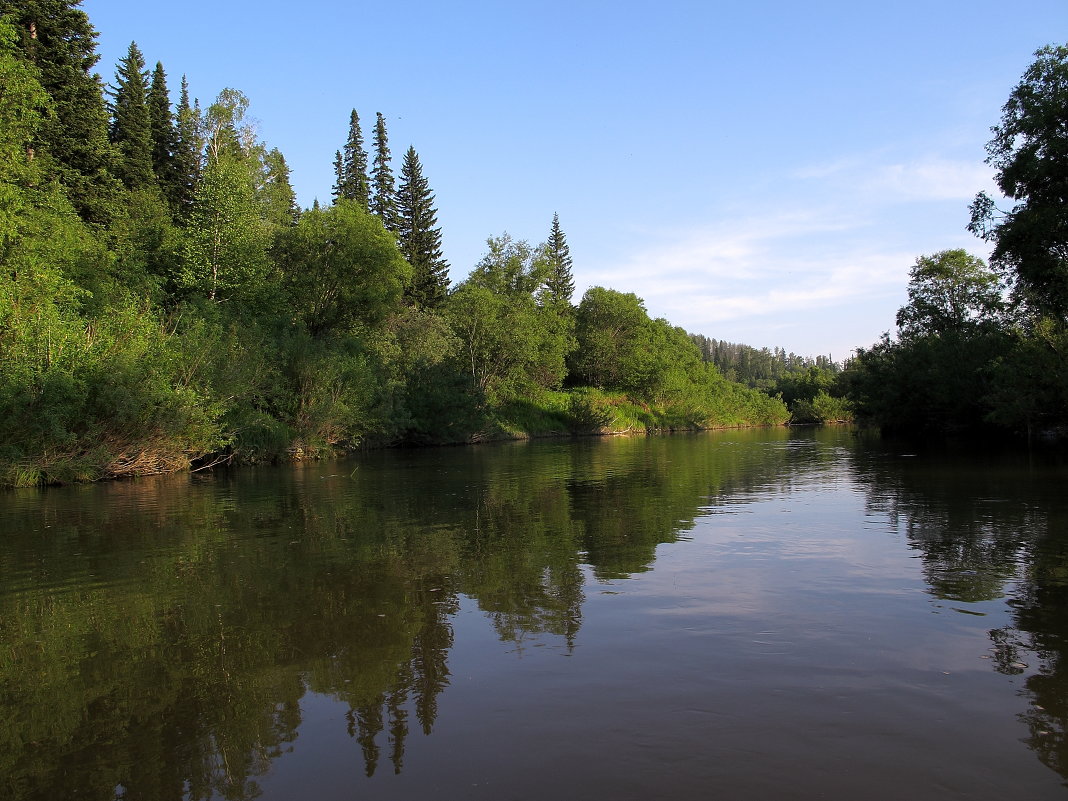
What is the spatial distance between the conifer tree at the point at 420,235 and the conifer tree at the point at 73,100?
108ft

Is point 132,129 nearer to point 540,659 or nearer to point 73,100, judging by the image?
point 73,100

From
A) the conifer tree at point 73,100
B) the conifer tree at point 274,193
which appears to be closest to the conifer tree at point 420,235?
the conifer tree at point 274,193

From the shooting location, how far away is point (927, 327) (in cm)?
5994

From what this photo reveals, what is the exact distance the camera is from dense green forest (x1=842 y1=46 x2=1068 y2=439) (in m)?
26.2

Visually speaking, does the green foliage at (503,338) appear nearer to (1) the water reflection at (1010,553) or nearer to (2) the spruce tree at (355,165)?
(2) the spruce tree at (355,165)

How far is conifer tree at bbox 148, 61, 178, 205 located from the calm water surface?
54.6m

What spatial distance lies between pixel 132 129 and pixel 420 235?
2887 centimetres

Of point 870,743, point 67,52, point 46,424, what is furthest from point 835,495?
point 67,52

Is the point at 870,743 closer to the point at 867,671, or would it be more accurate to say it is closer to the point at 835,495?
the point at 867,671

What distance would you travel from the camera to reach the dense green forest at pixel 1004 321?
26.2m

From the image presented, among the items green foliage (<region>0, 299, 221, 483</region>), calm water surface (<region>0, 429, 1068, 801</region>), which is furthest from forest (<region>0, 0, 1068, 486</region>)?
calm water surface (<region>0, 429, 1068, 801</region>)

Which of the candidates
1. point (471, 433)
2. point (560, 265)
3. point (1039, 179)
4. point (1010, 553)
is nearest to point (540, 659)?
point (1010, 553)

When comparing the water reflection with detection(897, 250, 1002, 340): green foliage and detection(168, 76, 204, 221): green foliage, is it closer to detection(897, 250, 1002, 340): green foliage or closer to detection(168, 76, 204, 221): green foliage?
detection(897, 250, 1002, 340): green foliage

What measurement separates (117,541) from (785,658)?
1199cm
